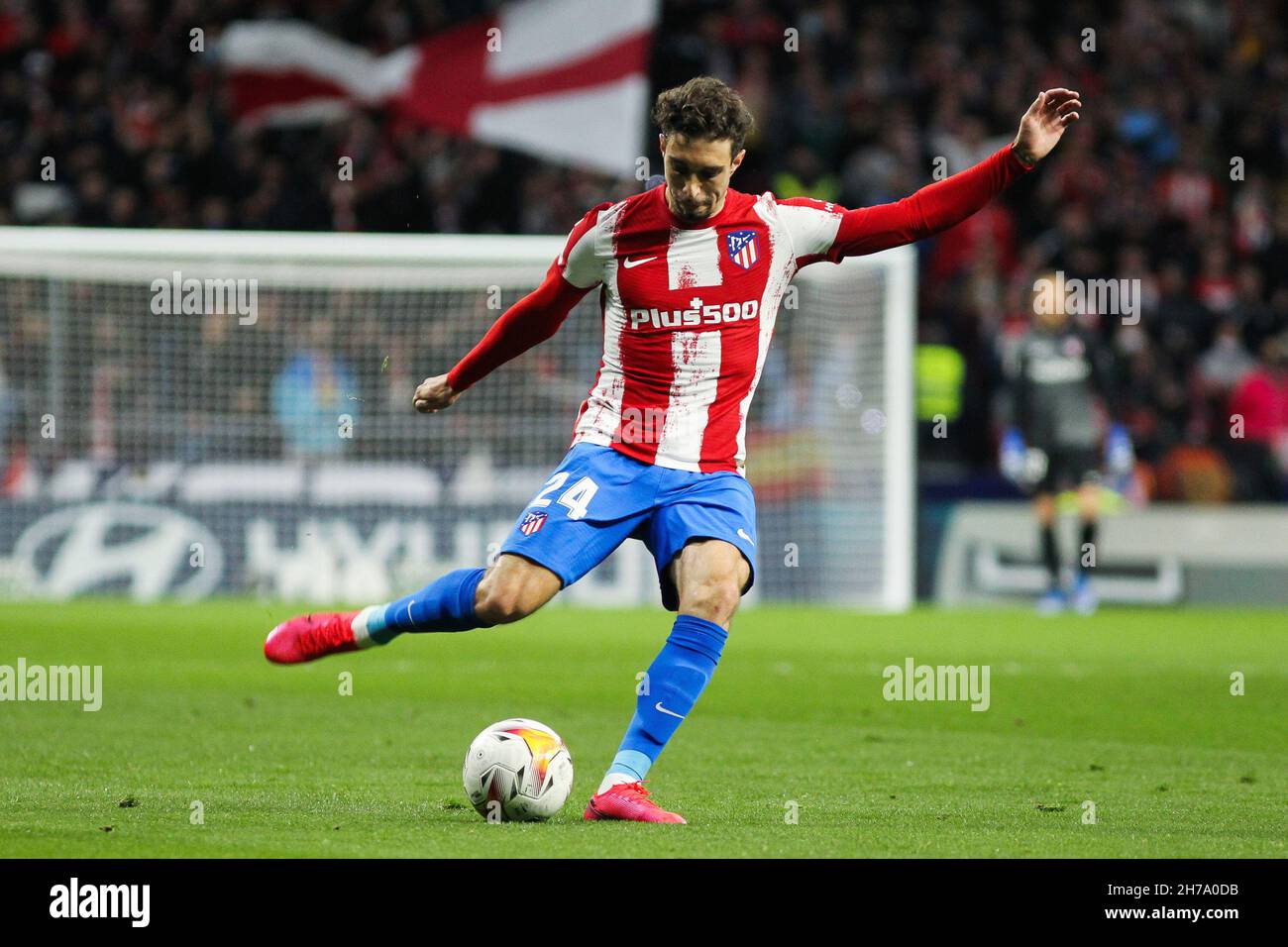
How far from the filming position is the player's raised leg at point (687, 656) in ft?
18.7

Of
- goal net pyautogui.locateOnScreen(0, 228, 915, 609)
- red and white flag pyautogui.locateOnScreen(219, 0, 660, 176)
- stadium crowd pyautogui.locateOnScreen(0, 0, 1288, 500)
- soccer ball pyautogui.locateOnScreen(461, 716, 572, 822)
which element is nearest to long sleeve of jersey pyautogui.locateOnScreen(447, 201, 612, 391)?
soccer ball pyautogui.locateOnScreen(461, 716, 572, 822)

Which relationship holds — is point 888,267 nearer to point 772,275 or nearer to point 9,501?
point 9,501

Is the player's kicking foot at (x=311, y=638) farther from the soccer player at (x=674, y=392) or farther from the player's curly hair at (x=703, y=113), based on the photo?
the player's curly hair at (x=703, y=113)

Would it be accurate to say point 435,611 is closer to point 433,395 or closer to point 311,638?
point 311,638

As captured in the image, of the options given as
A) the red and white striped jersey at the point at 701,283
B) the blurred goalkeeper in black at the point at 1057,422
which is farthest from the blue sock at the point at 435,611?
the blurred goalkeeper in black at the point at 1057,422

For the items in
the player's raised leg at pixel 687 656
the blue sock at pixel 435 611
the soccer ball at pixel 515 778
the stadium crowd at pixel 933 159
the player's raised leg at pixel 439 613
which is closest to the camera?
the soccer ball at pixel 515 778

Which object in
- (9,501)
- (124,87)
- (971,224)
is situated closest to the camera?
(9,501)

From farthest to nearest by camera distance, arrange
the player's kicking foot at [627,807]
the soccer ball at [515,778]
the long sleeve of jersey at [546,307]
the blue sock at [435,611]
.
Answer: the long sleeve of jersey at [546,307]
the blue sock at [435,611]
the soccer ball at [515,778]
the player's kicking foot at [627,807]

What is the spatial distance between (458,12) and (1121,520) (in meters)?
9.90

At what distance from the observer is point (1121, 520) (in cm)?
1616

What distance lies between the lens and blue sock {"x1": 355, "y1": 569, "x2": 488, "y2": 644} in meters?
5.89

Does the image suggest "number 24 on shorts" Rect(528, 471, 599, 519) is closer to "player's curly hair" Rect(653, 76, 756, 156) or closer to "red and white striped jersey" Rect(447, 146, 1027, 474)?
"red and white striped jersey" Rect(447, 146, 1027, 474)

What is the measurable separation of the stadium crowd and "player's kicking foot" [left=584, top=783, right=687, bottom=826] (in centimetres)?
1190

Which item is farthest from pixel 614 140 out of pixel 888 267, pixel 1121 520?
pixel 1121 520
